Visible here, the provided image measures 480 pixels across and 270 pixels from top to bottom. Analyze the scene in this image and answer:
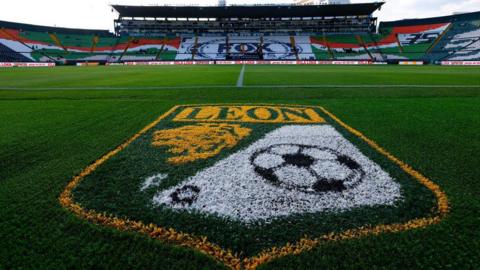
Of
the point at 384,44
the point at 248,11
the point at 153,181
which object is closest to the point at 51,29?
the point at 248,11

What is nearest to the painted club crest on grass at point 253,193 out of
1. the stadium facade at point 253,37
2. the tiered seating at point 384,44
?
the stadium facade at point 253,37

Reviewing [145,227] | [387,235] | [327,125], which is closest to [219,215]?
[145,227]

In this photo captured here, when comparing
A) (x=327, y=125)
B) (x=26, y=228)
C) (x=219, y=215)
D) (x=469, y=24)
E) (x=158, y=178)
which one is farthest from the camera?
(x=469, y=24)

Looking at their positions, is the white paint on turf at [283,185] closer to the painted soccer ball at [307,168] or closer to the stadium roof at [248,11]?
the painted soccer ball at [307,168]

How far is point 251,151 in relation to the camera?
365 cm

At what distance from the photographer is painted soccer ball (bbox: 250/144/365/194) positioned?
8.81 ft

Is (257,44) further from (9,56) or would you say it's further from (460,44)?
(9,56)

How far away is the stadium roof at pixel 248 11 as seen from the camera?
50.4m

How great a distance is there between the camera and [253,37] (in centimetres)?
5675

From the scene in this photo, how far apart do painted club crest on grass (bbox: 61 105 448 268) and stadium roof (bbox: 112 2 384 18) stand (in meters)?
52.8

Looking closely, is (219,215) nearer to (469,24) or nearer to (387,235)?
(387,235)

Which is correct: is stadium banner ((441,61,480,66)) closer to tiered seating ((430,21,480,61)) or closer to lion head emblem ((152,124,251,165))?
tiered seating ((430,21,480,61))

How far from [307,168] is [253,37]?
190 feet

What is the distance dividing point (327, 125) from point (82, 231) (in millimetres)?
4269
